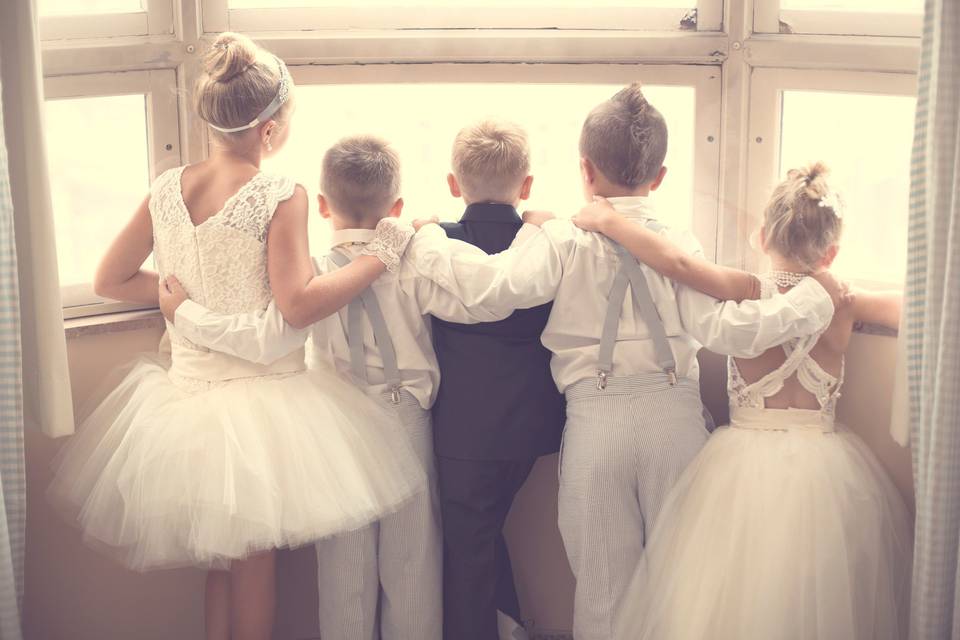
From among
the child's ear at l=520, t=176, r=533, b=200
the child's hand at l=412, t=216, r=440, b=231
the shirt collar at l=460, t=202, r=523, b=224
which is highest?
the child's ear at l=520, t=176, r=533, b=200

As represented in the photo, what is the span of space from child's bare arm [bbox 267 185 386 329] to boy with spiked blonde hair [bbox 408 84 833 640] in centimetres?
18

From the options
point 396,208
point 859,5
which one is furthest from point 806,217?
point 396,208

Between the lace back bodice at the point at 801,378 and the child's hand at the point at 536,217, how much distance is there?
497 mm

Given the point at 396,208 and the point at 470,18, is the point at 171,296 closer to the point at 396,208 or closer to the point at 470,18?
the point at 396,208

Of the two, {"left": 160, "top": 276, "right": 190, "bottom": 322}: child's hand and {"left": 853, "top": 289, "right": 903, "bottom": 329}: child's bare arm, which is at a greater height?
{"left": 160, "top": 276, "right": 190, "bottom": 322}: child's hand

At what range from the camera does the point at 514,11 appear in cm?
235

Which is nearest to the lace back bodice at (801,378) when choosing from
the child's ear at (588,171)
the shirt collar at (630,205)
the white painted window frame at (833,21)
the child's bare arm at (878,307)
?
the child's bare arm at (878,307)

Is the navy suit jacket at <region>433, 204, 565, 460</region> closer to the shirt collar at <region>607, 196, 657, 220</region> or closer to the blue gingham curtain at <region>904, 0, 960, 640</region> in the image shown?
the shirt collar at <region>607, 196, 657, 220</region>

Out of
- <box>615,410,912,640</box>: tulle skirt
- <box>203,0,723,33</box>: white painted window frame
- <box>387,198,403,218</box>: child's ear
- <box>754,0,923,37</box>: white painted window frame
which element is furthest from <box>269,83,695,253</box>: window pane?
<box>615,410,912,640</box>: tulle skirt

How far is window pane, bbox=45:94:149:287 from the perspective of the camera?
2.27m

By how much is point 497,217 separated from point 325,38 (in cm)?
74

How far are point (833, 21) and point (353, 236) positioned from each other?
53.4 inches

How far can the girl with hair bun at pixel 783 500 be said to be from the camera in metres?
1.74

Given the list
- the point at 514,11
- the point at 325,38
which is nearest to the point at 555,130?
the point at 514,11
